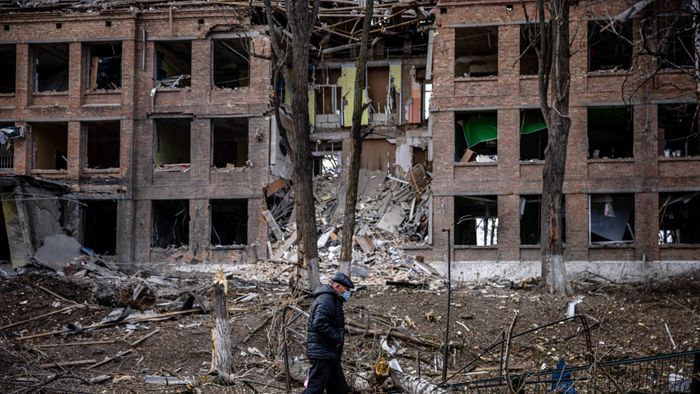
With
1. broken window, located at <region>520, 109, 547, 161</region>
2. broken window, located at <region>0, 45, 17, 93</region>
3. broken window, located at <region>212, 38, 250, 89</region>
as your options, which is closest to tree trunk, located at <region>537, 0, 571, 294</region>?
broken window, located at <region>520, 109, 547, 161</region>

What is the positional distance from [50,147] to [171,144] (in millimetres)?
5614

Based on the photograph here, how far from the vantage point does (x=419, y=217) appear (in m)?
29.0

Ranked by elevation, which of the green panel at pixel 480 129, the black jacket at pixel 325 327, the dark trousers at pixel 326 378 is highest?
the green panel at pixel 480 129

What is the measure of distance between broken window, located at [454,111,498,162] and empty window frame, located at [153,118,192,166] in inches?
463

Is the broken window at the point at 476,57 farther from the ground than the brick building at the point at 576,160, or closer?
farther from the ground

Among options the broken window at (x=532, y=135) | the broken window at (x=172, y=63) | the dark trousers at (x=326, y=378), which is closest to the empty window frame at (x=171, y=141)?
the broken window at (x=172, y=63)

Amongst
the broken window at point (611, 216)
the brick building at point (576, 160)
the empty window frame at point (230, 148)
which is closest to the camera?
the brick building at point (576, 160)

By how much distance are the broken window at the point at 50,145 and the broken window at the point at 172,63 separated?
500 centimetres

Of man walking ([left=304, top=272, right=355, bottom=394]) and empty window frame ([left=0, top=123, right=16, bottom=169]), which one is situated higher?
empty window frame ([left=0, top=123, right=16, bottom=169])

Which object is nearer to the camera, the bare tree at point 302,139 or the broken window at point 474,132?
the bare tree at point 302,139

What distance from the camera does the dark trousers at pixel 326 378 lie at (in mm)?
8438

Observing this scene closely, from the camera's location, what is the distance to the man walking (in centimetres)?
845

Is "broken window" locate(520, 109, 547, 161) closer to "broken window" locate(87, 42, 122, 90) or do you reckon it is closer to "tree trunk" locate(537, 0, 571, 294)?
"tree trunk" locate(537, 0, 571, 294)

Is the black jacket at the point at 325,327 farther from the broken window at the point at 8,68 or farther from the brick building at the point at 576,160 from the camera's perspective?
the broken window at the point at 8,68
